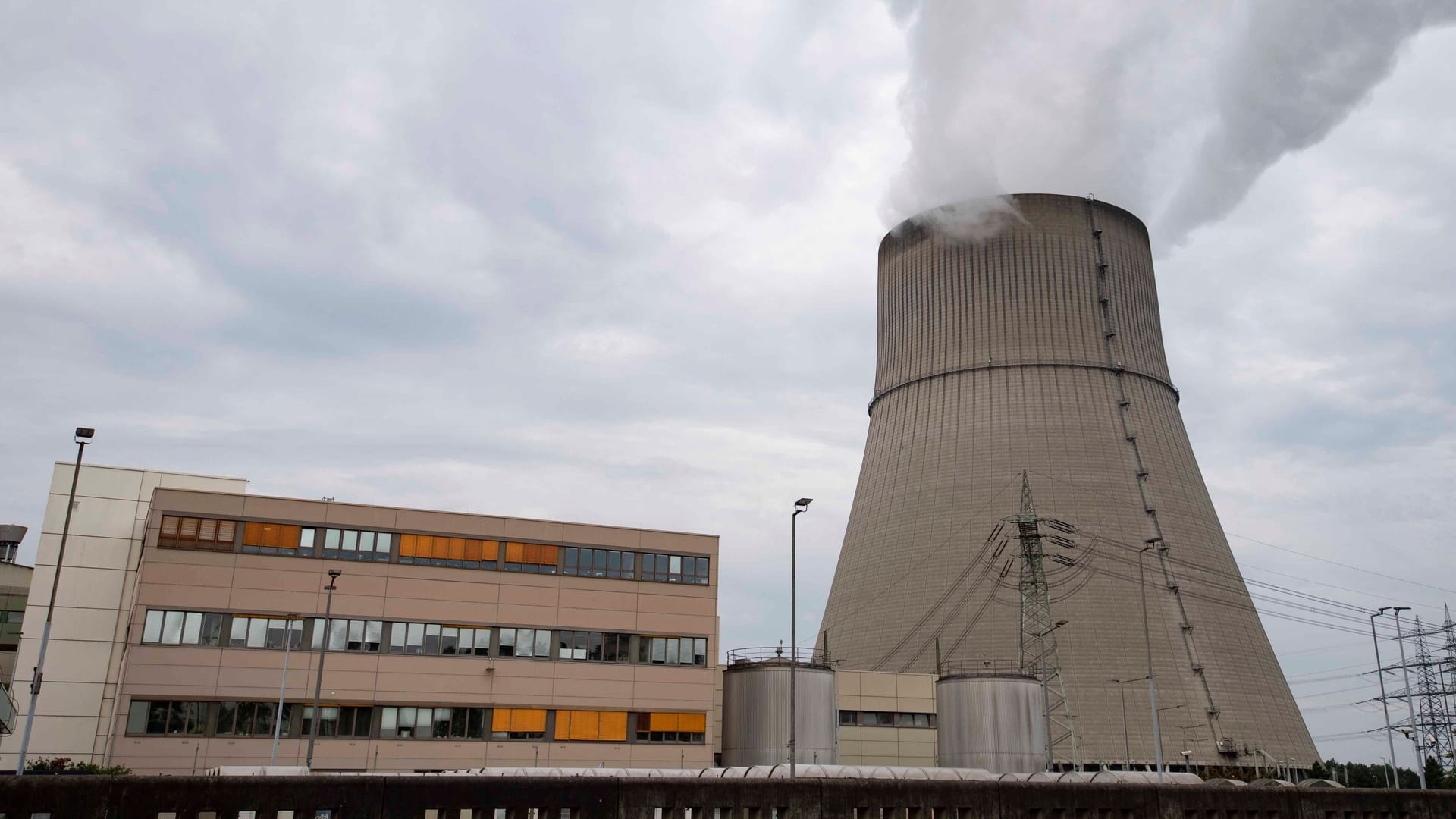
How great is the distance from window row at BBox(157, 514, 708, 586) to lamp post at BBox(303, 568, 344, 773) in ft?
4.29

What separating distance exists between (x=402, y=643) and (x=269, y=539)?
5047 mm

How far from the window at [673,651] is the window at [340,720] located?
28.0 feet

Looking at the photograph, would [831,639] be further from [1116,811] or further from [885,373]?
[1116,811]

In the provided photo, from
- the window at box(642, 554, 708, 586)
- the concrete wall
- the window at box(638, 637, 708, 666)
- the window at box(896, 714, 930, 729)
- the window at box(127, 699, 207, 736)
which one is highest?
the window at box(642, 554, 708, 586)

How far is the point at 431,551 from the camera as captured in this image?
3494cm

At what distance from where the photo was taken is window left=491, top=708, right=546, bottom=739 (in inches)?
1345

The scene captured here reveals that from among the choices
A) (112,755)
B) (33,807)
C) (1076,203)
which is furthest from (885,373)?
(33,807)

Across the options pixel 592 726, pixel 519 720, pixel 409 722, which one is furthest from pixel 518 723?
pixel 409 722

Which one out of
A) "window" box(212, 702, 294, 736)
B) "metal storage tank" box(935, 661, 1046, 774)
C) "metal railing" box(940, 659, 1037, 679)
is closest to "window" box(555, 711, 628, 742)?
"window" box(212, 702, 294, 736)

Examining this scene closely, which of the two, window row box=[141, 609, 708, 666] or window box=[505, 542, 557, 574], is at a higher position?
window box=[505, 542, 557, 574]

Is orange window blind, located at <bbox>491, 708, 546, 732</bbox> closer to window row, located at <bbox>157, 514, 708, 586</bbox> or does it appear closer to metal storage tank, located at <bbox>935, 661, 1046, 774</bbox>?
window row, located at <bbox>157, 514, 708, 586</bbox>

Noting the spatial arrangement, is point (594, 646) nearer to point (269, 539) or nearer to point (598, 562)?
point (598, 562)

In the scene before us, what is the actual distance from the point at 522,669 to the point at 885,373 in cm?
2491

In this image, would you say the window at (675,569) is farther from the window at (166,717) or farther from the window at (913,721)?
the window at (166,717)
